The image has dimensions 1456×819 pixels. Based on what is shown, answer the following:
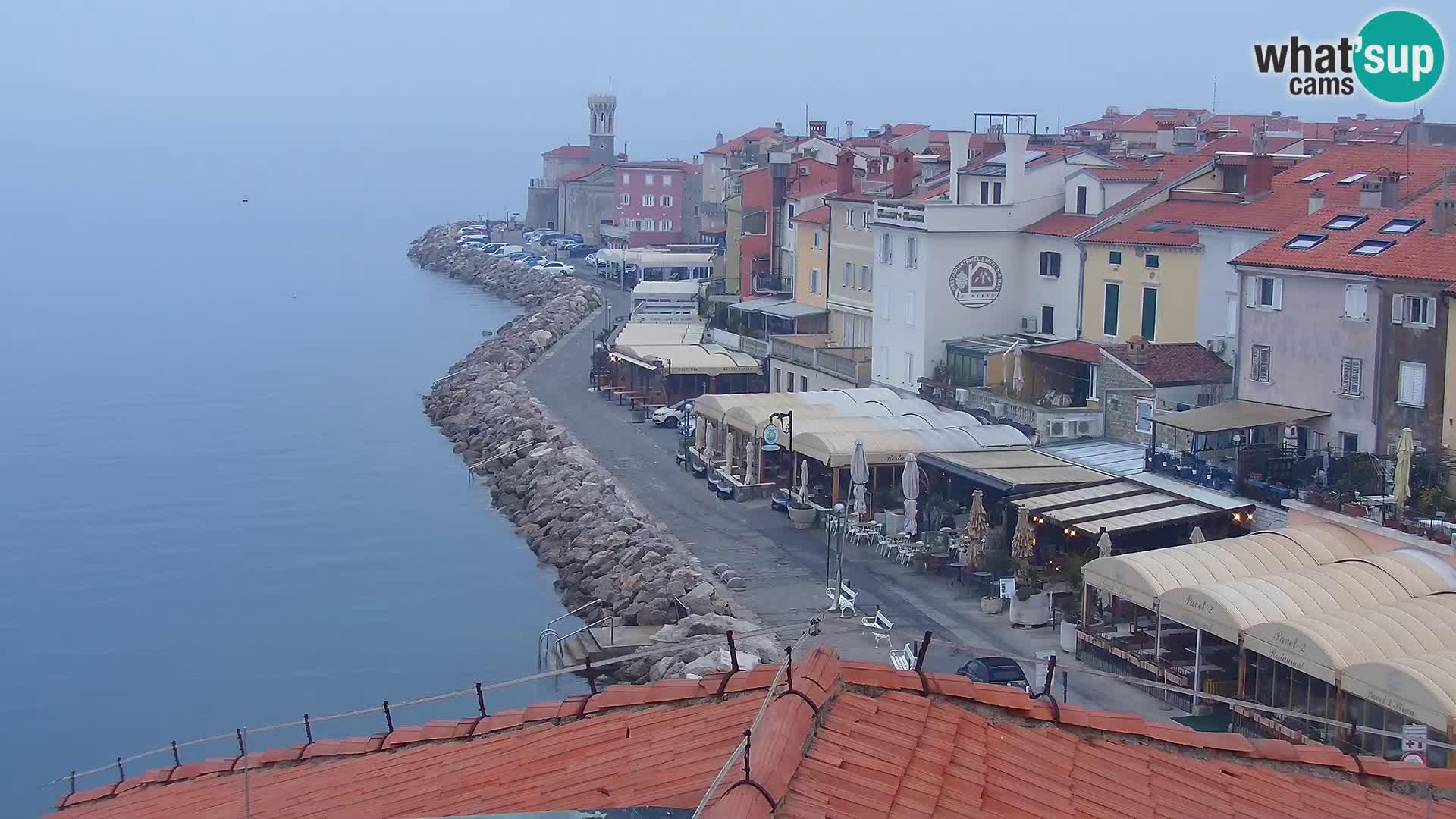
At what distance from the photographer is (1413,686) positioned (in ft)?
47.4

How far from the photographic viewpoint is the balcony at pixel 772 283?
47.0m

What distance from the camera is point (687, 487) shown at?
31.8m

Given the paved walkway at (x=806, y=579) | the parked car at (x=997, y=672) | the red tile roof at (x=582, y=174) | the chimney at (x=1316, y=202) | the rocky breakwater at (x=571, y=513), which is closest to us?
the parked car at (x=997, y=672)

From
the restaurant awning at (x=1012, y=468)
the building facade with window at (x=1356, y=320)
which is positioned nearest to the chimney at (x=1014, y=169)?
the restaurant awning at (x=1012, y=468)

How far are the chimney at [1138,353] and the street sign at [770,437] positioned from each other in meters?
6.38

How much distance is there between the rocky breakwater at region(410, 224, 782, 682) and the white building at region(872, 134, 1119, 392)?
7.25 meters

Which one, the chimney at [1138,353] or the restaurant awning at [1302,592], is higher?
the chimney at [1138,353]

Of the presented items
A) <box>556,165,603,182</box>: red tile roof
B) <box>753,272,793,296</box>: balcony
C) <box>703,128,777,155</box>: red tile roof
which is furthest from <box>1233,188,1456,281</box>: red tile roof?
<box>556,165,603,182</box>: red tile roof

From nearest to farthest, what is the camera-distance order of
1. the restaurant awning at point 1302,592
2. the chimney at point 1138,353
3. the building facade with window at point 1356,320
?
the restaurant awning at point 1302,592
the building facade with window at point 1356,320
the chimney at point 1138,353

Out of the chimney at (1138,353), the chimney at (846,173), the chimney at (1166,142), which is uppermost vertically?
the chimney at (1166,142)

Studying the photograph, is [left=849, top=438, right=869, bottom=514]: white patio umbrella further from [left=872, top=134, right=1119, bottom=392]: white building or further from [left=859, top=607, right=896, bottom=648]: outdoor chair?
[left=872, top=134, right=1119, bottom=392]: white building

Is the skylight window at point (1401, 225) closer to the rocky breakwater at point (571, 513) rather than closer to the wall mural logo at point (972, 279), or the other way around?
the wall mural logo at point (972, 279)

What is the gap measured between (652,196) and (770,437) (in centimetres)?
6101

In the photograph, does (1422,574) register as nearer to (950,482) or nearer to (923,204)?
(950,482)
